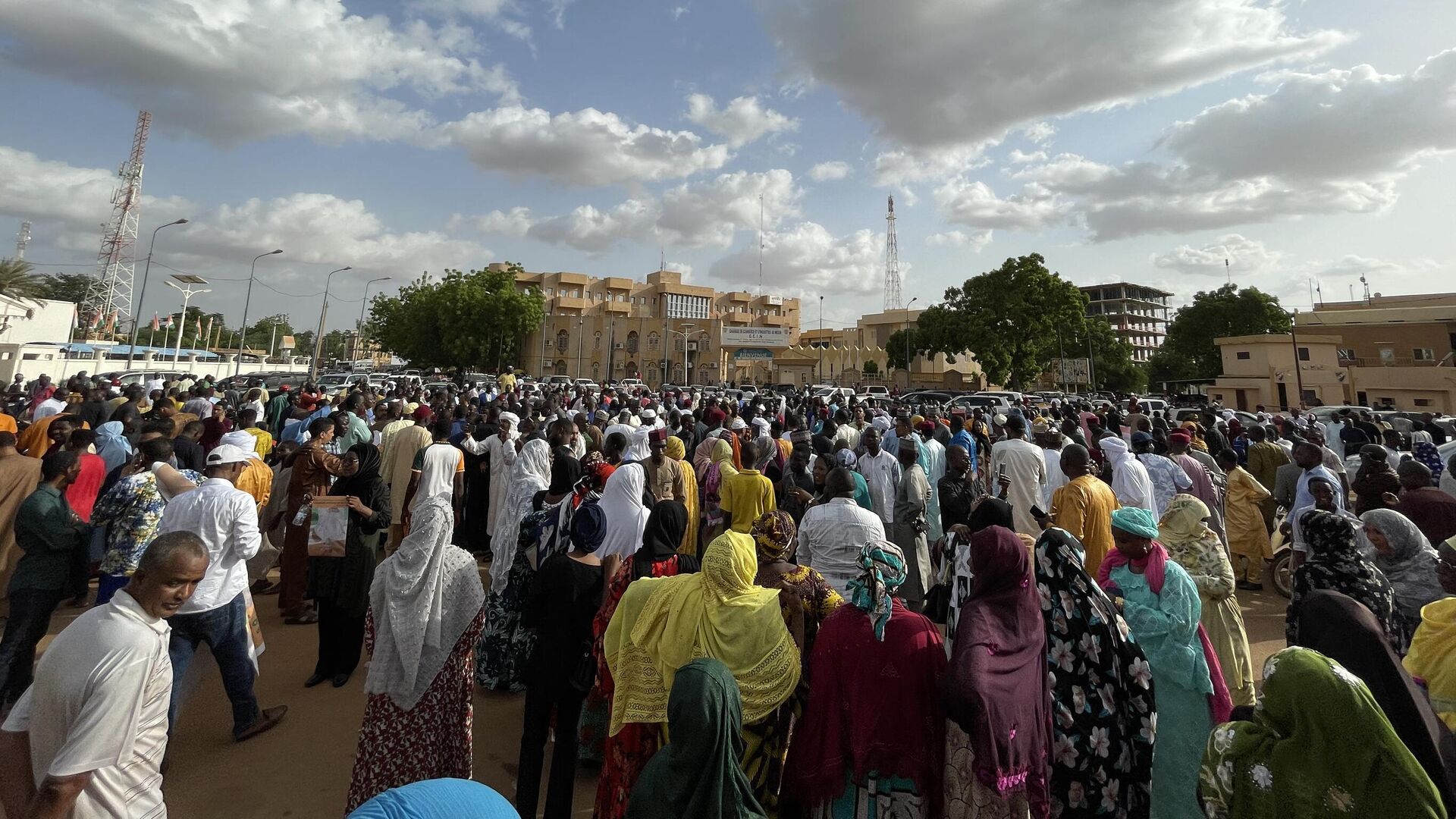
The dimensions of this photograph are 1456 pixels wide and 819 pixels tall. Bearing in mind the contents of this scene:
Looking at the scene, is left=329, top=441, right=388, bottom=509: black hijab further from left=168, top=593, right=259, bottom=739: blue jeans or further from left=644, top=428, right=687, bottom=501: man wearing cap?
left=644, top=428, right=687, bottom=501: man wearing cap

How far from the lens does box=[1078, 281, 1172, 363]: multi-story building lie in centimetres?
8531

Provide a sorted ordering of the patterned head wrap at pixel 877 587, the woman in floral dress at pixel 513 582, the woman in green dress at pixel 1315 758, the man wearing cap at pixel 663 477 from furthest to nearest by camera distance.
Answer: the man wearing cap at pixel 663 477 < the woman in floral dress at pixel 513 582 < the patterned head wrap at pixel 877 587 < the woman in green dress at pixel 1315 758

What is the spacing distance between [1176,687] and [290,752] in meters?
5.00

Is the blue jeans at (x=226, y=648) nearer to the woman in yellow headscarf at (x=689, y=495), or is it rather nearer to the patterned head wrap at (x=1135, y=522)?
the woman in yellow headscarf at (x=689, y=495)

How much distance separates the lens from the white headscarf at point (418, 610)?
281 centimetres

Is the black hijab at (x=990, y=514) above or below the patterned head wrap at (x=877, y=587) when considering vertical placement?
above

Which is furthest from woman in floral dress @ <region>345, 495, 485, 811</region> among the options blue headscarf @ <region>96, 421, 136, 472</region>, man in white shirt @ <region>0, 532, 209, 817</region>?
blue headscarf @ <region>96, 421, 136, 472</region>

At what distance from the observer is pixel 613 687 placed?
8.50ft

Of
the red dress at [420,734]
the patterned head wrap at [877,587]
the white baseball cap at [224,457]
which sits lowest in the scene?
the red dress at [420,734]

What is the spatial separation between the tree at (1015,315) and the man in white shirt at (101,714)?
34361mm

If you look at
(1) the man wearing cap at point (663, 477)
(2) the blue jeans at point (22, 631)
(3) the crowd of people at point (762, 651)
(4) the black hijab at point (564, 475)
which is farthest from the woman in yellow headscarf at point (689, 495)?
(2) the blue jeans at point (22, 631)

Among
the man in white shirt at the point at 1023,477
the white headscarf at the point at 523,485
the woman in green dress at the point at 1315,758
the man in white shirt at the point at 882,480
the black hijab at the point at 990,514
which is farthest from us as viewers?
the man in white shirt at the point at 882,480

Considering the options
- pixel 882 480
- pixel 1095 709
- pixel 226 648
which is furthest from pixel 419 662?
pixel 882 480

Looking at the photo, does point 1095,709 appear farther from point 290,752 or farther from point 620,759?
point 290,752
